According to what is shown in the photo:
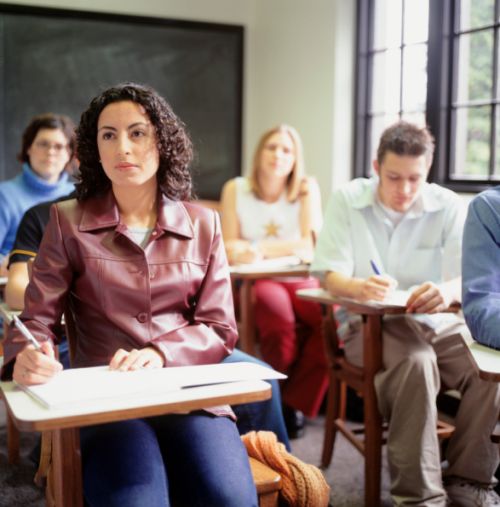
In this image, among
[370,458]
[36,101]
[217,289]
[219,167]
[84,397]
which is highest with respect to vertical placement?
[36,101]

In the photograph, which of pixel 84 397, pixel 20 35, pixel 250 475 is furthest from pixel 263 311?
pixel 20 35

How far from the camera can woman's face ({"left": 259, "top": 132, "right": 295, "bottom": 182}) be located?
3750 mm

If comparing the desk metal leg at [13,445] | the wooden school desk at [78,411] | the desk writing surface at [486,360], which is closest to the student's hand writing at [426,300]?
the desk writing surface at [486,360]

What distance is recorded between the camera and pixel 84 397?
1220mm

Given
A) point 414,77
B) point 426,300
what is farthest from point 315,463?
point 414,77

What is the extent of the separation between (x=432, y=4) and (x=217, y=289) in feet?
8.96

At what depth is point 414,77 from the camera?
4.18 meters

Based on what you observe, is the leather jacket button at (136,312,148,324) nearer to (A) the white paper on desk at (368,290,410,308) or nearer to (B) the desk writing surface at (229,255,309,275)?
(A) the white paper on desk at (368,290,410,308)

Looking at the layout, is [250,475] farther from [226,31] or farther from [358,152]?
[226,31]

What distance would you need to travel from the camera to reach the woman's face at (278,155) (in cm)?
375

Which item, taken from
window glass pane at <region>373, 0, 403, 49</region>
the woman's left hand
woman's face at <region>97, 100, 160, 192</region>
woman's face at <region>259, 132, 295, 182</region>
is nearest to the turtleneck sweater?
woman's face at <region>259, 132, 295, 182</region>

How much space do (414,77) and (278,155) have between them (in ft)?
3.36

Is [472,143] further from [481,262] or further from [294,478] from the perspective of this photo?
[294,478]

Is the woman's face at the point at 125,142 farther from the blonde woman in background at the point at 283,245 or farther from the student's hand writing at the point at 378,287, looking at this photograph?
the blonde woman in background at the point at 283,245
